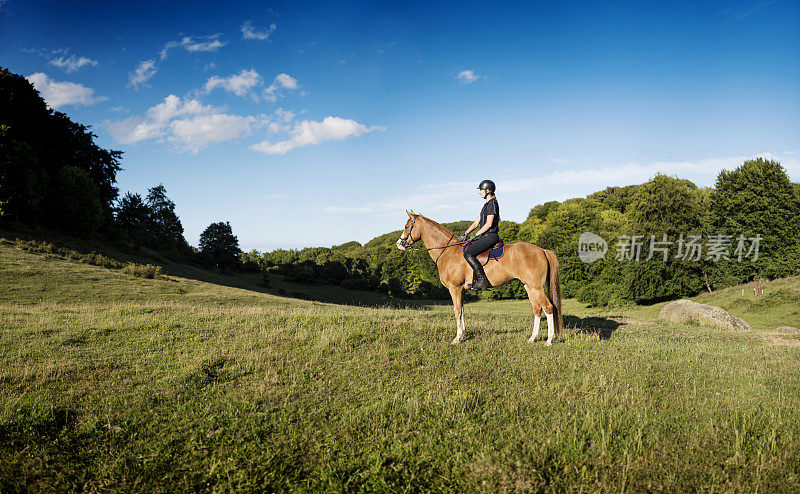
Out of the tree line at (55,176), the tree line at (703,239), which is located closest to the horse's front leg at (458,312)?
the tree line at (55,176)

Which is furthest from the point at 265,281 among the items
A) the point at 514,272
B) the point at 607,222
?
the point at 607,222

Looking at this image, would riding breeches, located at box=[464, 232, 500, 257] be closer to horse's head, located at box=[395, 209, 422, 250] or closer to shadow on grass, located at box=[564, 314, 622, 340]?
horse's head, located at box=[395, 209, 422, 250]

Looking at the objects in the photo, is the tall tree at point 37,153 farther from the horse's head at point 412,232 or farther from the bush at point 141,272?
the horse's head at point 412,232

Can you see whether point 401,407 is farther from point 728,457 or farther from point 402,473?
point 728,457

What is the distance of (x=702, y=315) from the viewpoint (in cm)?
2173

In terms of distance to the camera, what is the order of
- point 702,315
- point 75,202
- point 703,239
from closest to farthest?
point 702,315
point 75,202
point 703,239

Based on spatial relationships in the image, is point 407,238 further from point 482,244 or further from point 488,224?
point 488,224

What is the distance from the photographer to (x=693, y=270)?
149 feet

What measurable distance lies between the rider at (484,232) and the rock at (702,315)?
18162mm

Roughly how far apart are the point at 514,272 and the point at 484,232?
4.68ft

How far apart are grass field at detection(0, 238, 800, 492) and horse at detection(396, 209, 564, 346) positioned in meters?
0.70

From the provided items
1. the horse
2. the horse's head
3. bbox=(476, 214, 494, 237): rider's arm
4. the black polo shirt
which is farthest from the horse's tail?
the horse's head

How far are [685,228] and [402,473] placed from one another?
2075 inches

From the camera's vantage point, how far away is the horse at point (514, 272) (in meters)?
10.6
